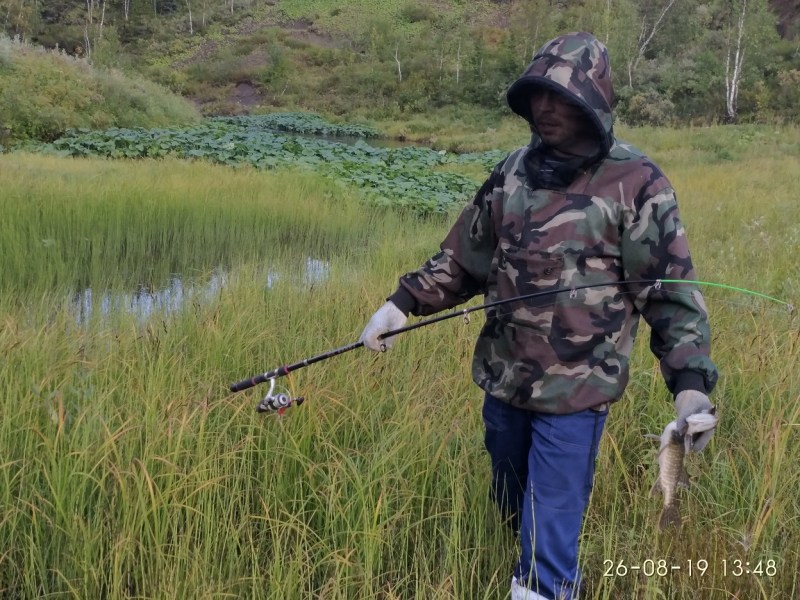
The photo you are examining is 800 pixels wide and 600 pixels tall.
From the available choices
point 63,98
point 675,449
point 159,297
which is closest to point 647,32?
point 63,98

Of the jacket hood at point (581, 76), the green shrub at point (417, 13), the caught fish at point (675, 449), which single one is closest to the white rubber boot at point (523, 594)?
the caught fish at point (675, 449)

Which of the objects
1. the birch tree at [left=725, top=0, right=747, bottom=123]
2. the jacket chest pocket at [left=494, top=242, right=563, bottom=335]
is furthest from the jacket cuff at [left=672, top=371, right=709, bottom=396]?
the birch tree at [left=725, top=0, right=747, bottom=123]

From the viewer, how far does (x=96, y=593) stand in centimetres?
196

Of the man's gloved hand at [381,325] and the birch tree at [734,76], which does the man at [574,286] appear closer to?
the man's gloved hand at [381,325]

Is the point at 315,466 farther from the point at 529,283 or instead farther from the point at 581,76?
the point at 581,76

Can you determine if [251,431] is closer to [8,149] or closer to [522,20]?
[8,149]

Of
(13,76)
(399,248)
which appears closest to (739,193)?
(399,248)

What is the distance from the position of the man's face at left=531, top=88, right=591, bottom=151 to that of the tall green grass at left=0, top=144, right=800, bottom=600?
42.1 inches

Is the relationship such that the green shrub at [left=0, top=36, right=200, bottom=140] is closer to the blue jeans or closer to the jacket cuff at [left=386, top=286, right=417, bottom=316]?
the jacket cuff at [left=386, top=286, right=417, bottom=316]

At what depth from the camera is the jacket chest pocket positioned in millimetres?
1797

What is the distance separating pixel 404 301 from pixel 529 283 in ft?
1.43

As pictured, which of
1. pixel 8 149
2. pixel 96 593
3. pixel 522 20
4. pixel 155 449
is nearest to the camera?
pixel 96 593

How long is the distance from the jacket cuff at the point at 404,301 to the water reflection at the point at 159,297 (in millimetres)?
2410

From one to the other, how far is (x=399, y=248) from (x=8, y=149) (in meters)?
9.67
